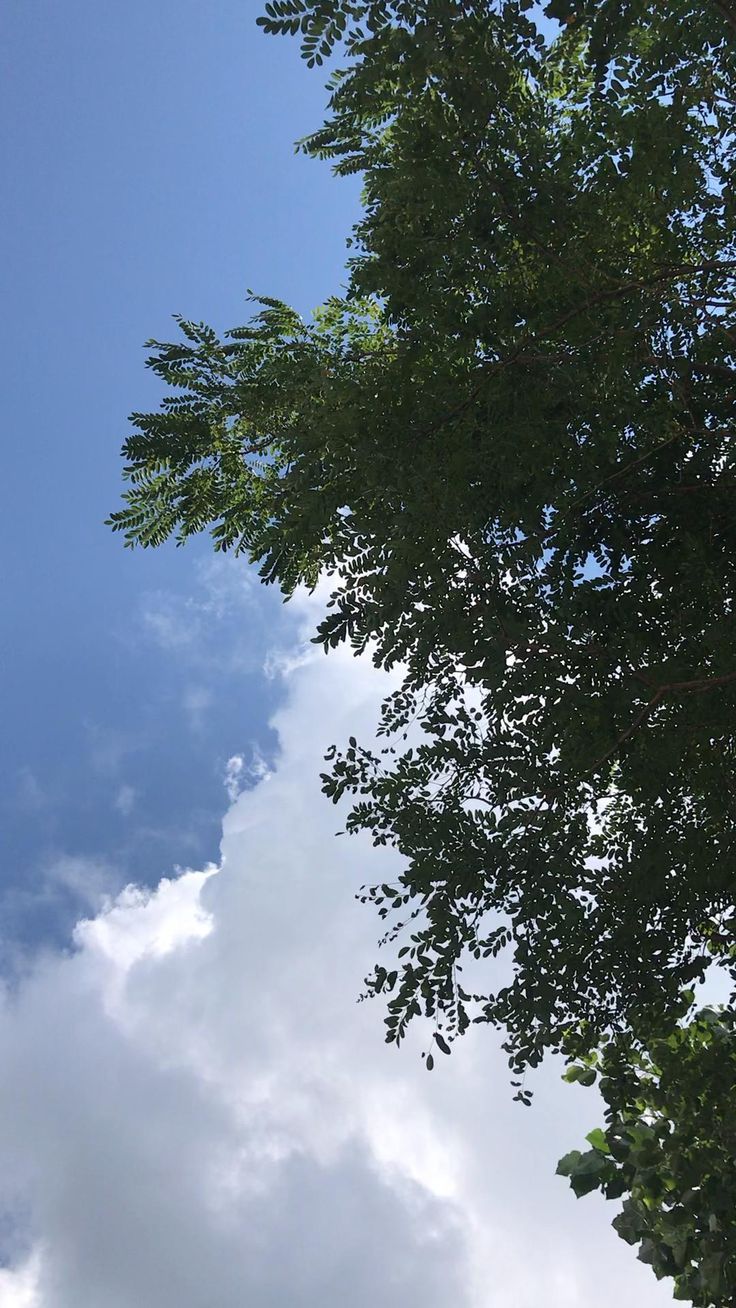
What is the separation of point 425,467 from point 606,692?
1569 mm

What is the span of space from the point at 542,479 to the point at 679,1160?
148 inches

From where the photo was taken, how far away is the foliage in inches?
201

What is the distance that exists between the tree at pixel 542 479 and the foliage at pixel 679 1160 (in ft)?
1.28

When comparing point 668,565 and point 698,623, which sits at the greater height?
point 668,565

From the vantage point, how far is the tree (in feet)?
16.8

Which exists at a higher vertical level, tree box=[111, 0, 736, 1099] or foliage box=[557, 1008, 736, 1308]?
tree box=[111, 0, 736, 1099]

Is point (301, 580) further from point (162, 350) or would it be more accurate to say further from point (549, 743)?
point (549, 743)

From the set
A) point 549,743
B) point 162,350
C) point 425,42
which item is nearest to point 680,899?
point 549,743

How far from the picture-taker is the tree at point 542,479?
16.8 ft

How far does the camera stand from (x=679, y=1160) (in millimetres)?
5270

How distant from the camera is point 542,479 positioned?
18.9 ft

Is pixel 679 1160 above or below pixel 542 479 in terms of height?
below

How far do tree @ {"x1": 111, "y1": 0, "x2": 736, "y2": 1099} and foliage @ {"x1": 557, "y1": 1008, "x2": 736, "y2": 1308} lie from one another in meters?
0.39

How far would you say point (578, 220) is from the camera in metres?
5.35
